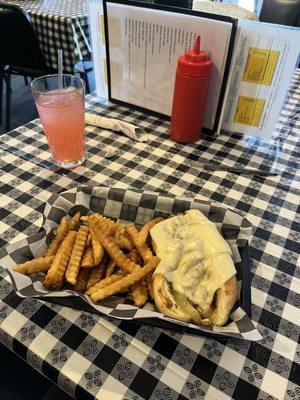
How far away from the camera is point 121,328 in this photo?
2.06 ft

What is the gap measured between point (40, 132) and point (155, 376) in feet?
3.21

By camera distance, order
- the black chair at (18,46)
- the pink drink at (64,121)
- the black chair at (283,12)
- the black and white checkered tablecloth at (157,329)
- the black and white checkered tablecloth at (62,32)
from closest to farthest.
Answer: the black and white checkered tablecloth at (157,329) → the pink drink at (64,121) → the black chair at (18,46) → the black and white checkered tablecloth at (62,32) → the black chair at (283,12)

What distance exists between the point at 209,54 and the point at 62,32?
5.34 feet

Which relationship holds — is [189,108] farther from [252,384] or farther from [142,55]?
[252,384]

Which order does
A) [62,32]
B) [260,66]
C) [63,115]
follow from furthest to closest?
[62,32]
[260,66]
[63,115]

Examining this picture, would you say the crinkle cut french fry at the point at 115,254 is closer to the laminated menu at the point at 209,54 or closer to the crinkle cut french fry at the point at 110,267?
the crinkle cut french fry at the point at 110,267

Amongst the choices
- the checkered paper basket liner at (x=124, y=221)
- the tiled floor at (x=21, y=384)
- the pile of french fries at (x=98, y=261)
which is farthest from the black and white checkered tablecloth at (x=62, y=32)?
the tiled floor at (x=21, y=384)

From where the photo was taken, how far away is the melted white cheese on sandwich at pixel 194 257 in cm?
62

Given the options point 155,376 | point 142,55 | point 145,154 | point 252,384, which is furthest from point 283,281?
point 142,55

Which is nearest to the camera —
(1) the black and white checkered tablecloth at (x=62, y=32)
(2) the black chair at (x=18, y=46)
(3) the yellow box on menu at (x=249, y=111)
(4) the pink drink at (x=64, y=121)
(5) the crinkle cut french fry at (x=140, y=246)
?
(5) the crinkle cut french fry at (x=140, y=246)

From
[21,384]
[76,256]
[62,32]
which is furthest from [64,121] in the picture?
[62,32]

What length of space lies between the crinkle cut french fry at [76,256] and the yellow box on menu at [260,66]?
0.80m

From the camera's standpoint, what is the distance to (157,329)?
630mm

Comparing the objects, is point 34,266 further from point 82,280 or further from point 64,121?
point 64,121
